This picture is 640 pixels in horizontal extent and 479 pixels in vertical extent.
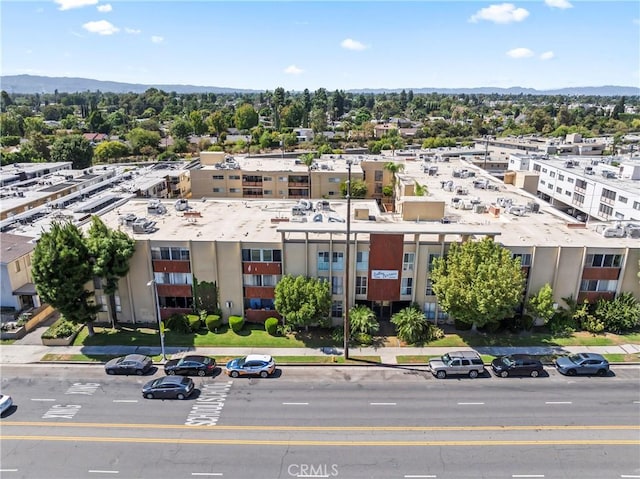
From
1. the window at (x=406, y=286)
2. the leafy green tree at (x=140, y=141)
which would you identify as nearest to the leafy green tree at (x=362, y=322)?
the window at (x=406, y=286)

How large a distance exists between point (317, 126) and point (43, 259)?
160m

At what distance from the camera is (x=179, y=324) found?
45.9 meters

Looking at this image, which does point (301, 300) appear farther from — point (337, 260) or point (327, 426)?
point (327, 426)

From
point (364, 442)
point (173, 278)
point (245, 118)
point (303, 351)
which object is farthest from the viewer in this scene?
point (245, 118)

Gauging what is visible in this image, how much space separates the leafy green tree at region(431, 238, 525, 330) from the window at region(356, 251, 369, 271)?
273 inches

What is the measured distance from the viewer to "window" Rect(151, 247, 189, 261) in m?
45.5

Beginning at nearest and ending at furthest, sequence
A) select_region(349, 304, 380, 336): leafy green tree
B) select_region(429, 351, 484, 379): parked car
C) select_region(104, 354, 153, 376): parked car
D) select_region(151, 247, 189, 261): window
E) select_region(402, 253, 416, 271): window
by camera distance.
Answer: select_region(429, 351, 484, 379): parked car
select_region(104, 354, 153, 376): parked car
select_region(349, 304, 380, 336): leafy green tree
select_region(402, 253, 416, 271): window
select_region(151, 247, 189, 261): window

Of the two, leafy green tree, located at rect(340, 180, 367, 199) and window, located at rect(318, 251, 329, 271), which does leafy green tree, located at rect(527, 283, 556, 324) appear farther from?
leafy green tree, located at rect(340, 180, 367, 199)

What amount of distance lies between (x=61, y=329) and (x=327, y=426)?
3086 centimetres

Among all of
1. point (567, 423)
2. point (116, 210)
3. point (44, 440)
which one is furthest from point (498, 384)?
point (116, 210)

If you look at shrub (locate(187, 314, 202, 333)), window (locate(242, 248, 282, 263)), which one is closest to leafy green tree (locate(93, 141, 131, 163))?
shrub (locate(187, 314, 202, 333))

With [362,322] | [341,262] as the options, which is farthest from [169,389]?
[341,262]

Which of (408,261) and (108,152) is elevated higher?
(108,152)

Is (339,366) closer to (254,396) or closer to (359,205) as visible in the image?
(254,396)
